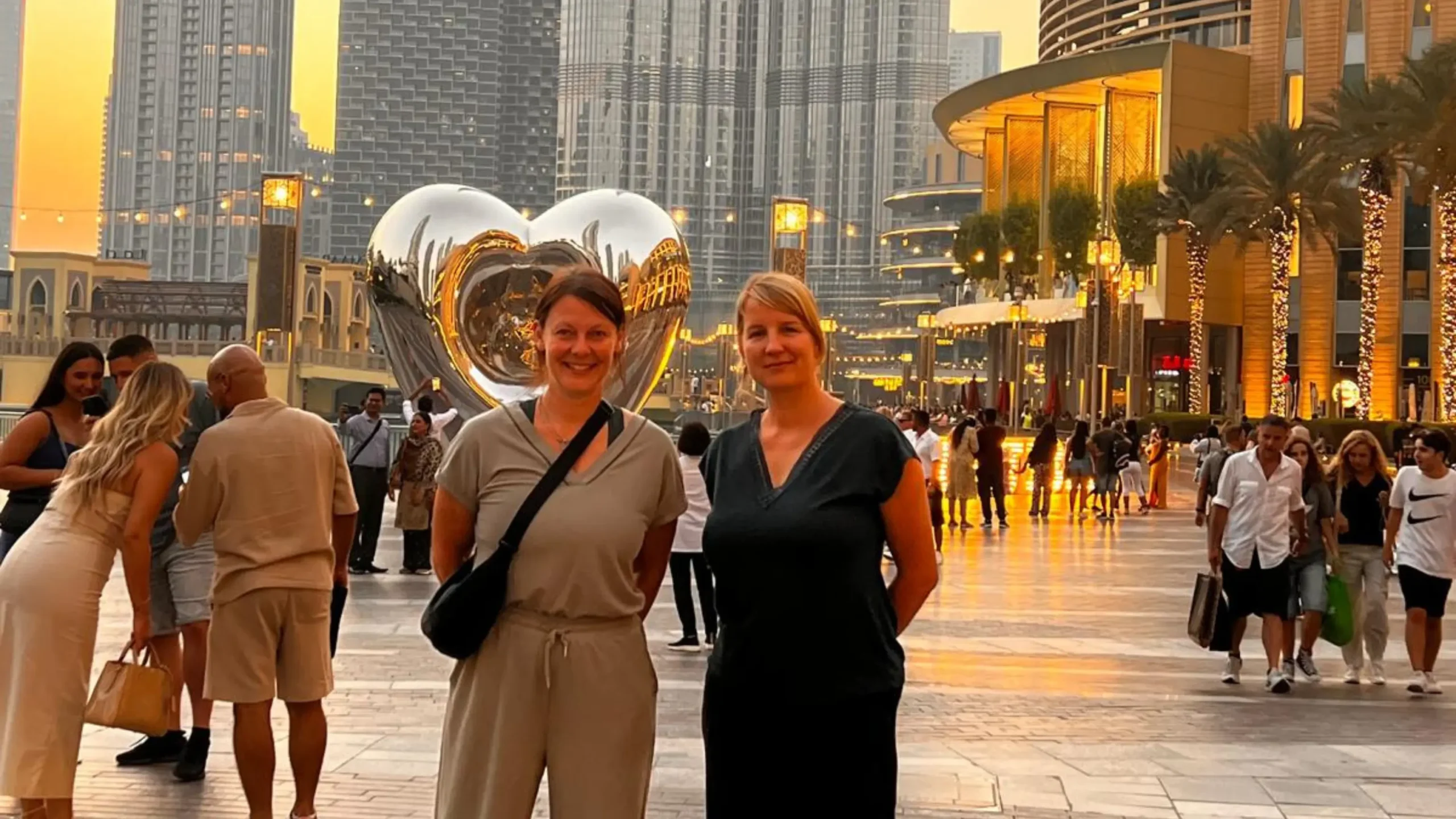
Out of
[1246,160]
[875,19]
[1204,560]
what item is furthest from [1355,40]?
[875,19]

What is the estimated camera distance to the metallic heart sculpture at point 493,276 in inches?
736

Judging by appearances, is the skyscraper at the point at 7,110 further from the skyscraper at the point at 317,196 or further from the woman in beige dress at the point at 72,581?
the woman in beige dress at the point at 72,581

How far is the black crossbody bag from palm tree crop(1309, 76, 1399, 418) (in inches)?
1718

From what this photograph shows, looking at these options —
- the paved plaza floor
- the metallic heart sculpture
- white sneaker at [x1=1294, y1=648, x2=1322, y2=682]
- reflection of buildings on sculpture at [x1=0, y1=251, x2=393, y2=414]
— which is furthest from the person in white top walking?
reflection of buildings on sculpture at [x1=0, y1=251, x2=393, y2=414]

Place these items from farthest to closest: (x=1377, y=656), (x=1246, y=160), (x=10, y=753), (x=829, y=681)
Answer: (x=1246, y=160), (x=1377, y=656), (x=10, y=753), (x=829, y=681)

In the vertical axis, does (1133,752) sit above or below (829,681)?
below

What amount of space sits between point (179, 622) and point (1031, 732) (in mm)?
4110

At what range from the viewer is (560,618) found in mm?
3900

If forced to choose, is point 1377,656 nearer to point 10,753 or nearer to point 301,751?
point 301,751

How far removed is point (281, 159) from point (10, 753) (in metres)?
190

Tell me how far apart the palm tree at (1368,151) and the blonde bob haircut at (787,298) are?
43128 millimetres

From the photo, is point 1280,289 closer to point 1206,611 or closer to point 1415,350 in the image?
point 1415,350

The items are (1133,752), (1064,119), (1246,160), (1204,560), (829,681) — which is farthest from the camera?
(1064,119)

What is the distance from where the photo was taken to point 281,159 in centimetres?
18850
